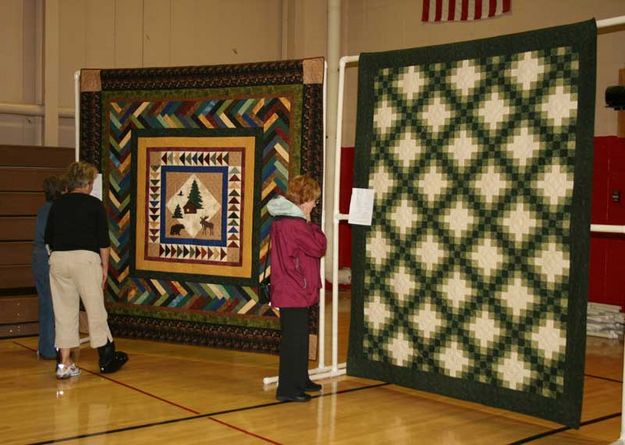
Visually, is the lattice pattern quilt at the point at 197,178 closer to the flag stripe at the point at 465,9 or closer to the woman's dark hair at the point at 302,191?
the woman's dark hair at the point at 302,191

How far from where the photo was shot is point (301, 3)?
9.68m

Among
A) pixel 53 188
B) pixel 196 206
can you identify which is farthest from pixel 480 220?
pixel 53 188

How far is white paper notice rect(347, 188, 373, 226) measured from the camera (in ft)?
14.8

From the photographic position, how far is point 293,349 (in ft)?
13.7

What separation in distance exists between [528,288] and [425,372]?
2.49 ft

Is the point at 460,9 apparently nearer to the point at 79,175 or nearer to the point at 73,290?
the point at 79,175

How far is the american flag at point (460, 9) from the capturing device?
8.30 m

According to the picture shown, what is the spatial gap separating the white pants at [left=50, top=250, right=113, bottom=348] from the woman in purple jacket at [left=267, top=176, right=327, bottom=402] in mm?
1104

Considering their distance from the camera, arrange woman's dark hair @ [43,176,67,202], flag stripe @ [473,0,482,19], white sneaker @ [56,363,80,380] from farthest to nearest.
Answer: flag stripe @ [473,0,482,19] < woman's dark hair @ [43,176,67,202] < white sneaker @ [56,363,80,380]

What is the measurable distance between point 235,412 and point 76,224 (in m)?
1.40

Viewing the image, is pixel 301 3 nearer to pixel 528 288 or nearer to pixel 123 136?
pixel 123 136

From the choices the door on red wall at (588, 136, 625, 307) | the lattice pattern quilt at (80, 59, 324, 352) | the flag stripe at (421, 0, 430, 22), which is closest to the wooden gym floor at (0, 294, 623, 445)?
the lattice pattern quilt at (80, 59, 324, 352)

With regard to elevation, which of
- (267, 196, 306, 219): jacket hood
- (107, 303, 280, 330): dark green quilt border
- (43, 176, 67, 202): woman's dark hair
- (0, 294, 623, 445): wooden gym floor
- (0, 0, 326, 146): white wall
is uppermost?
(0, 0, 326, 146): white wall

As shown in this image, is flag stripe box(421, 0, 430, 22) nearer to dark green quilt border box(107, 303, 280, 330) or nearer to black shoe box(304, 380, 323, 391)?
dark green quilt border box(107, 303, 280, 330)
